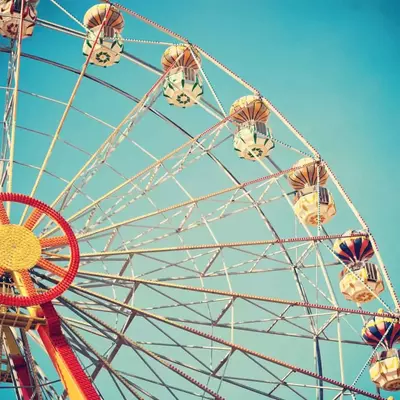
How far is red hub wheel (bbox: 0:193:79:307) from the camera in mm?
13000

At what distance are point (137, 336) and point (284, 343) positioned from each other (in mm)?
10533

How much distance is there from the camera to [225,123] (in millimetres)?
18828

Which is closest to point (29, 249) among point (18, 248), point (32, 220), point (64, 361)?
point (18, 248)

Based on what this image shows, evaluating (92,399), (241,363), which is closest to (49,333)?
(92,399)

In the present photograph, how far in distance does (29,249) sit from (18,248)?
0.18 metres

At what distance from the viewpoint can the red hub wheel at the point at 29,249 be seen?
42.7 feet

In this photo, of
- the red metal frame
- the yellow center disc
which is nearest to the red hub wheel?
the yellow center disc

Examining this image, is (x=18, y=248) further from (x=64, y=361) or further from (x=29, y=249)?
(x=64, y=361)

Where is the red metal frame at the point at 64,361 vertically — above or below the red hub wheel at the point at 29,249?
below

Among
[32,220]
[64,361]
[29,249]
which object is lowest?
[64,361]

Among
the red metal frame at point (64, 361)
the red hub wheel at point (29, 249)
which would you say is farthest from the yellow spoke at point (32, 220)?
the red metal frame at point (64, 361)

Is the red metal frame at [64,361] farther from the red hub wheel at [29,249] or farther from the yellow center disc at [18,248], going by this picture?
the yellow center disc at [18,248]

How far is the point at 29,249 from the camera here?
1362cm

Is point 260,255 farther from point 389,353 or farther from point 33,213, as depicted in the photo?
point 33,213
